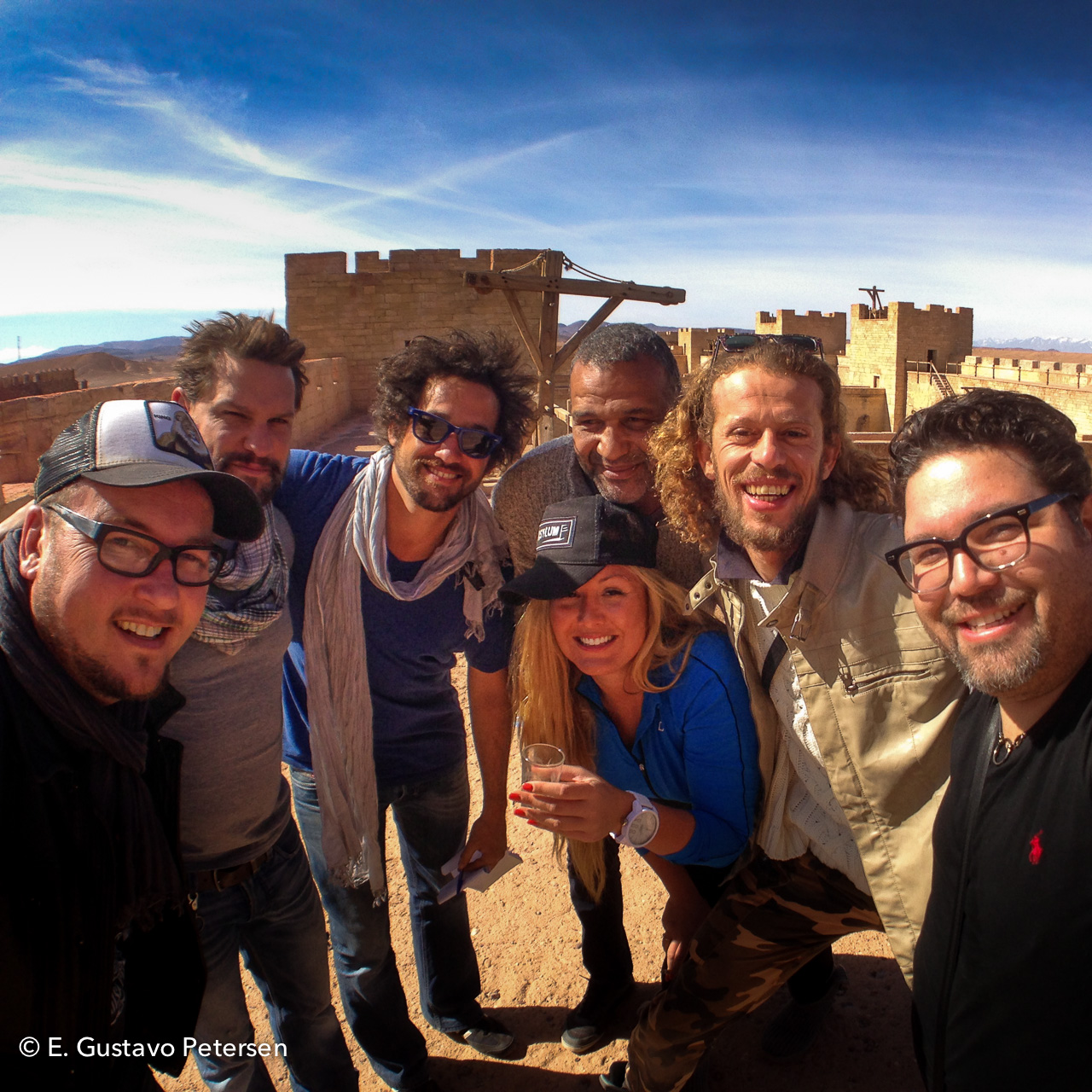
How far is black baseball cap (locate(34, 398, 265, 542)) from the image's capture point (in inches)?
53.0

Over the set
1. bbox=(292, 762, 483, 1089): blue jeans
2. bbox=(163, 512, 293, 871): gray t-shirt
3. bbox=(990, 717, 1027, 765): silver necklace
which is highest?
bbox=(990, 717, 1027, 765): silver necklace

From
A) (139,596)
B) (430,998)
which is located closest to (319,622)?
(139,596)

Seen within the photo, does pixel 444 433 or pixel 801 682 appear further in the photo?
pixel 444 433

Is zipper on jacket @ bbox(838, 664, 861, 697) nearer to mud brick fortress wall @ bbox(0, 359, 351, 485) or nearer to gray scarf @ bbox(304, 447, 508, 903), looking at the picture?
gray scarf @ bbox(304, 447, 508, 903)

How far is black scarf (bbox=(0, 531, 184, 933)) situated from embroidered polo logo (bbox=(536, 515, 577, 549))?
43.6 inches

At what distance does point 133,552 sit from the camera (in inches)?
53.0

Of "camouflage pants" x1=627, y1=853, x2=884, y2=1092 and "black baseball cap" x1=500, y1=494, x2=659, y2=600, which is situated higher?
"black baseball cap" x1=500, y1=494, x2=659, y2=600

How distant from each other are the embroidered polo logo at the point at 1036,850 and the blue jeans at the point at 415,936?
5.59ft

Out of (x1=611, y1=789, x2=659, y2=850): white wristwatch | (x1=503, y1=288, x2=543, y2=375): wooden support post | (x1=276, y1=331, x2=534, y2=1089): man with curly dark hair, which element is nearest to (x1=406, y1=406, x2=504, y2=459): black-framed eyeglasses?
(x1=276, y1=331, x2=534, y2=1089): man with curly dark hair

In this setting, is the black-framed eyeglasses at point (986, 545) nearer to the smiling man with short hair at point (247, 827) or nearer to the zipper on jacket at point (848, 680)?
the zipper on jacket at point (848, 680)

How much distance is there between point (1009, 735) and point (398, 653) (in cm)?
170

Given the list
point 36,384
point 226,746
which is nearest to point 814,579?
point 226,746

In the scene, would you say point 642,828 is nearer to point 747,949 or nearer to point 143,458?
point 747,949

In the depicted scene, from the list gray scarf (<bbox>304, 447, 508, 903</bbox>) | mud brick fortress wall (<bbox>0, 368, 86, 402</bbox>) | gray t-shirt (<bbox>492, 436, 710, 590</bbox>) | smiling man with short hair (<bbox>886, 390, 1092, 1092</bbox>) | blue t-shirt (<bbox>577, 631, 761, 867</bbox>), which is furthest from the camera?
mud brick fortress wall (<bbox>0, 368, 86, 402</bbox>)
